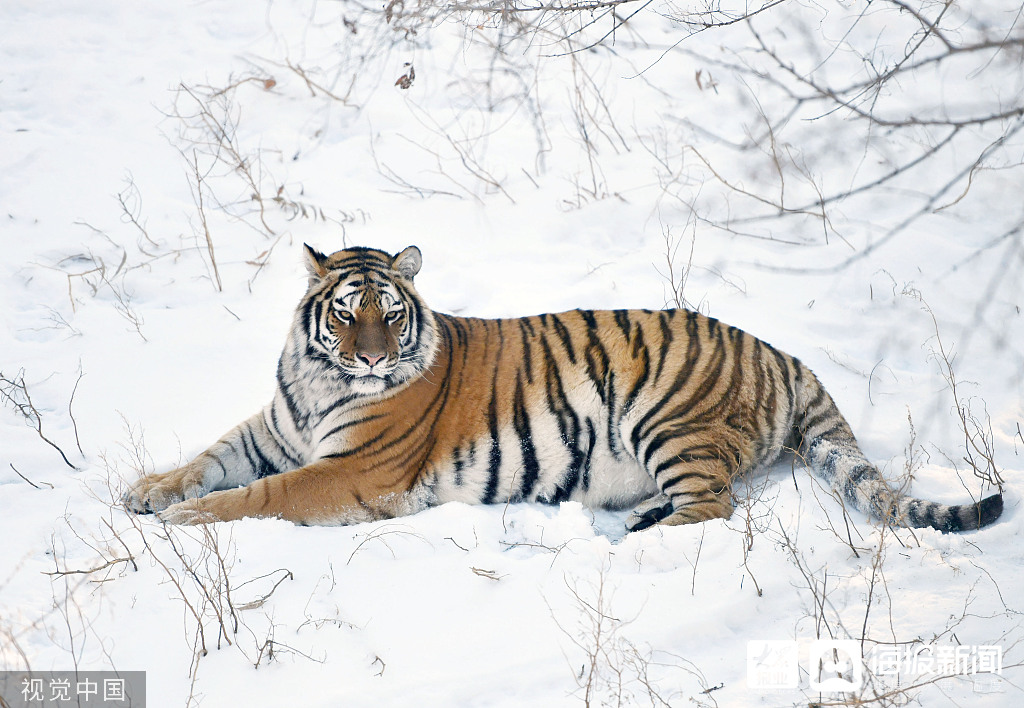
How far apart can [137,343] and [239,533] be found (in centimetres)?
228

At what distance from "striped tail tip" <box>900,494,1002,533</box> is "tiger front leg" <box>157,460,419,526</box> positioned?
211cm

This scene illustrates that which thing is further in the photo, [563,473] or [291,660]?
[563,473]

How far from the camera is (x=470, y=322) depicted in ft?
14.7

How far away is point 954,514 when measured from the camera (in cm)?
338

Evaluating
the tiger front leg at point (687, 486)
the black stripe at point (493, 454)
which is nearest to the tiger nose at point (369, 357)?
the black stripe at point (493, 454)

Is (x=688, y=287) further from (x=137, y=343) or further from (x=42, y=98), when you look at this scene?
(x=42, y=98)

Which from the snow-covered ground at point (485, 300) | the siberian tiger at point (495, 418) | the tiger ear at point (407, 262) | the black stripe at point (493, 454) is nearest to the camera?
the snow-covered ground at point (485, 300)

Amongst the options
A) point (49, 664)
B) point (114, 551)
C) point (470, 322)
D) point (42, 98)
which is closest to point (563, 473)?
point (470, 322)

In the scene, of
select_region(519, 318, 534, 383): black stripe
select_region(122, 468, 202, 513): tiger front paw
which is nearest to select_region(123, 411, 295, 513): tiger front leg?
select_region(122, 468, 202, 513): tiger front paw

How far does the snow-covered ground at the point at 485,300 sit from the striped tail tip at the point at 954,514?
7 centimetres

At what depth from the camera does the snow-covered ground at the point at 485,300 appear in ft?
9.18
